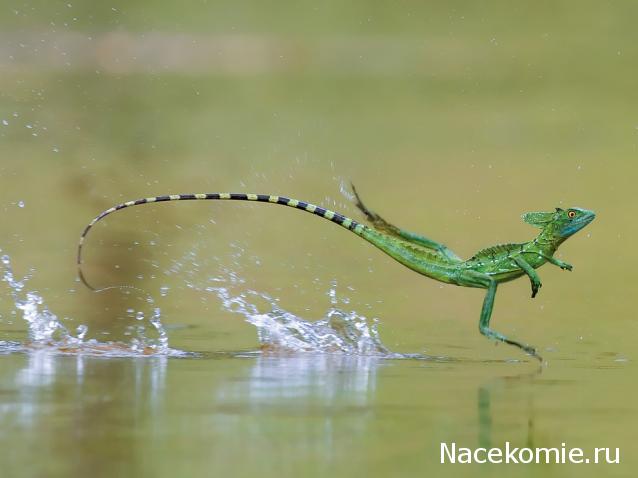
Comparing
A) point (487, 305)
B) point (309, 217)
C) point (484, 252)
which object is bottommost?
point (487, 305)

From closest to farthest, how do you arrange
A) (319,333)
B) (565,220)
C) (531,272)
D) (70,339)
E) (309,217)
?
1. (531,272)
2. (565,220)
3. (70,339)
4. (319,333)
5. (309,217)

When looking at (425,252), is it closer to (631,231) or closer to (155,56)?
(631,231)

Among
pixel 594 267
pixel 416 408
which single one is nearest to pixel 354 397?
pixel 416 408

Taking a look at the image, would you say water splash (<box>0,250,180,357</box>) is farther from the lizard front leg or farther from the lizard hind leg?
the lizard front leg

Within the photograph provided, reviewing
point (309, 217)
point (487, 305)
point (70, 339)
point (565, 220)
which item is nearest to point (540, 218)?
point (565, 220)

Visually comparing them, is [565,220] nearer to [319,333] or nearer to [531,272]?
[531,272]

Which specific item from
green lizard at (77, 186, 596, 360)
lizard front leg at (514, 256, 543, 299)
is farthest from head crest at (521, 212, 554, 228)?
lizard front leg at (514, 256, 543, 299)

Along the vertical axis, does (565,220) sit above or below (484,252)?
above

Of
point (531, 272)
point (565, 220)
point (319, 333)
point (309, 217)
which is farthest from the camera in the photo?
point (309, 217)
